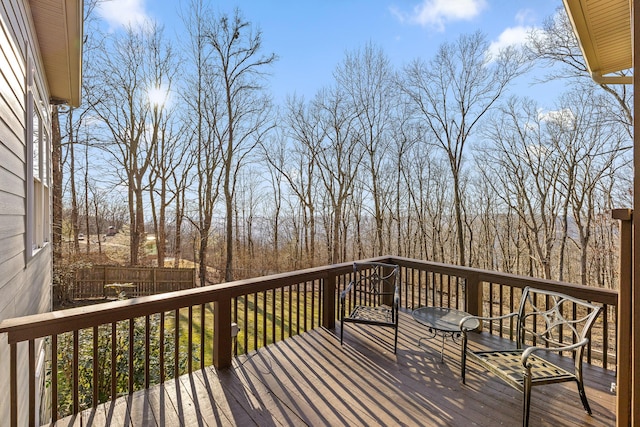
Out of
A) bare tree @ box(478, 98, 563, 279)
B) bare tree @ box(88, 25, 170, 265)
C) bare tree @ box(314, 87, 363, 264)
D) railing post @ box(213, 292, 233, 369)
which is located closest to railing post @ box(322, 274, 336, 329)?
railing post @ box(213, 292, 233, 369)

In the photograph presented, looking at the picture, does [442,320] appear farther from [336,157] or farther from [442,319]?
[336,157]

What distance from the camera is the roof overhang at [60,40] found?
9.23 feet

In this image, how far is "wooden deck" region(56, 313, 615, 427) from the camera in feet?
7.06

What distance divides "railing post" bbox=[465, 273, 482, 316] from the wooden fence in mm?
9192

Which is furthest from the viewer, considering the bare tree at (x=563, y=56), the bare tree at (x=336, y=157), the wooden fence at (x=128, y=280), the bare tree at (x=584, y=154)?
the bare tree at (x=336, y=157)

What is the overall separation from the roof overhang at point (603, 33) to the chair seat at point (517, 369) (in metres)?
2.37

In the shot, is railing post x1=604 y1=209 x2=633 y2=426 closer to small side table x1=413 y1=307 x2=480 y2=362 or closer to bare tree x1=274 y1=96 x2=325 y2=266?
small side table x1=413 y1=307 x2=480 y2=362

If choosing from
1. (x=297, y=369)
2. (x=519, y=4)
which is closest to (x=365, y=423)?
(x=297, y=369)

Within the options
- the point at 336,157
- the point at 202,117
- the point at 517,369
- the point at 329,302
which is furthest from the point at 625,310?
the point at 202,117

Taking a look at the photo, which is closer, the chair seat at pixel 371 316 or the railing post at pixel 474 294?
the chair seat at pixel 371 316

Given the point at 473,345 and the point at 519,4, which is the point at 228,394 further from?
the point at 519,4

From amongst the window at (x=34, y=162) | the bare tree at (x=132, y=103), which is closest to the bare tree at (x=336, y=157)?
the bare tree at (x=132, y=103)

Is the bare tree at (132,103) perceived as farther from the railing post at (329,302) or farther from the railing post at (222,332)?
the railing post at (222,332)

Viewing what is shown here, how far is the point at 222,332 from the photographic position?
9.36 feet
